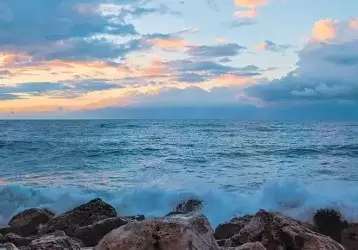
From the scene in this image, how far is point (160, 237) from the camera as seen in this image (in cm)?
A: 365

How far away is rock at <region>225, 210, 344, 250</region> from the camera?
5238mm

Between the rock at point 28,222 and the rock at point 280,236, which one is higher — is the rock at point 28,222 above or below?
below

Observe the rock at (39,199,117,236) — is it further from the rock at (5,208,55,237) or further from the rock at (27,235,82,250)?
the rock at (27,235,82,250)

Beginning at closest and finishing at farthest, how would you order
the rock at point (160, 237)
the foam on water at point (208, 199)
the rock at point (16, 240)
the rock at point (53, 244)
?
the rock at point (160, 237), the rock at point (53, 244), the rock at point (16, 240), the foam on water at point (208, 199)

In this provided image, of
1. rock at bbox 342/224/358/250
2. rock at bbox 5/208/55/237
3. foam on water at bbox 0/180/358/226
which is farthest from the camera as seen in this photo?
foam on water at bbox 0/180/358/226

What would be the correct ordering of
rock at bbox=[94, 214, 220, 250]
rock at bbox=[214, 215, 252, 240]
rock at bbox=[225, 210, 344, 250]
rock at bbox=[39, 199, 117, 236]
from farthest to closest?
Answer: rock at bbox=[214, 215, 252, 240] → rock at bbox=[39, 199, 117, 236] → rock at bbox=[225, 210, 344, 250] → rock at bbox=[94, 214, 220, 250]

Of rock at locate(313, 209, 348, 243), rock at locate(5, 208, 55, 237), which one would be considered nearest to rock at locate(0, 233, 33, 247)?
rock at locate(5, 208, 55, 237)

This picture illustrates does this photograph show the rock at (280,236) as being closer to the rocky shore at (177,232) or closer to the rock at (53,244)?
the rocky shore at (177,232)

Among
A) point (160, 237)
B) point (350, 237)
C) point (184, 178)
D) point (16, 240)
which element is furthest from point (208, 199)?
point (160, 237)

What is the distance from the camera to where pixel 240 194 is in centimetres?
1812

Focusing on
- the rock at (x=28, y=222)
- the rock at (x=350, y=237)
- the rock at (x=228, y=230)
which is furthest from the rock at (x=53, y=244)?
the rock at (x=350, y=237)

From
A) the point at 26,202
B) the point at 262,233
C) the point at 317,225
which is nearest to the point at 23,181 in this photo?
A: the point at 26,202

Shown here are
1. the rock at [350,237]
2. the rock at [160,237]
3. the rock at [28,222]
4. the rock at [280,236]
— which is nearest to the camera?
the rock at [160,237]

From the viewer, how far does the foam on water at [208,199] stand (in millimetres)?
15312
